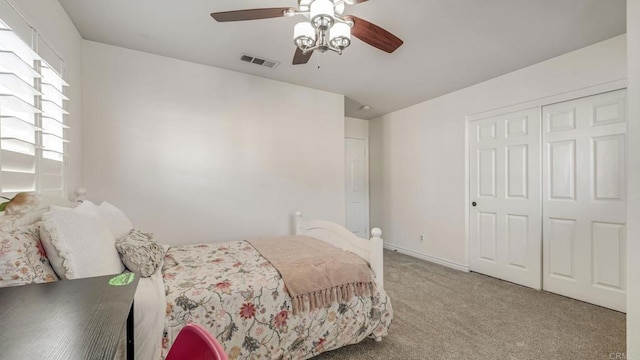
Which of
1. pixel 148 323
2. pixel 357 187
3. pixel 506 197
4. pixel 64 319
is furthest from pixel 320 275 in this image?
pixel 357 187

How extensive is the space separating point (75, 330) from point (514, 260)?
12.5 feet

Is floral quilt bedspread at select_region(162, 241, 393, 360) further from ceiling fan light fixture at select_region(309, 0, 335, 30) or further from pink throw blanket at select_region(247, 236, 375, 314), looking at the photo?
ceiling fan light fixture at select_region(309, 0, 335, 30)

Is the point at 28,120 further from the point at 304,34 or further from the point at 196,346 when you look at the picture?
the point at 196,346

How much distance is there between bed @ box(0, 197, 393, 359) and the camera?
1385 mm

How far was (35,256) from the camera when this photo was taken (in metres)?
1.14

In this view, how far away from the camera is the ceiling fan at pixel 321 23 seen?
4.83ft

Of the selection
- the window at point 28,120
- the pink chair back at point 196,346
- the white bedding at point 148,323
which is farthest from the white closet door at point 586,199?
the window at point 28,120

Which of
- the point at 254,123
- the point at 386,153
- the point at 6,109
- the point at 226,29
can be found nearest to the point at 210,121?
the point at 254,123

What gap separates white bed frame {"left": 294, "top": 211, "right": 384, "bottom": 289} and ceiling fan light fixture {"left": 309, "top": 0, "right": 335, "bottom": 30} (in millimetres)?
1347

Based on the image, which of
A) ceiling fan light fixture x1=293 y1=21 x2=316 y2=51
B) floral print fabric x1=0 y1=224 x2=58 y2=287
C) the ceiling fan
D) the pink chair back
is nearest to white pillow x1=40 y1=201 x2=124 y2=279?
floral print fabric x1=0 y1=224 x2=58 y2=287

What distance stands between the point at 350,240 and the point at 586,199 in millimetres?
2356

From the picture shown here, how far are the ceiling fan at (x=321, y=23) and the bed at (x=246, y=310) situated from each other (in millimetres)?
1354

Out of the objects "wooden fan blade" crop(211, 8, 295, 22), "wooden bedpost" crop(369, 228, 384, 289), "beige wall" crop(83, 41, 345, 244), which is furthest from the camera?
"beige wall" crop(83, 41, 345, 244)

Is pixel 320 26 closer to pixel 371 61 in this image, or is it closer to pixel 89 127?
pixel 371 61
